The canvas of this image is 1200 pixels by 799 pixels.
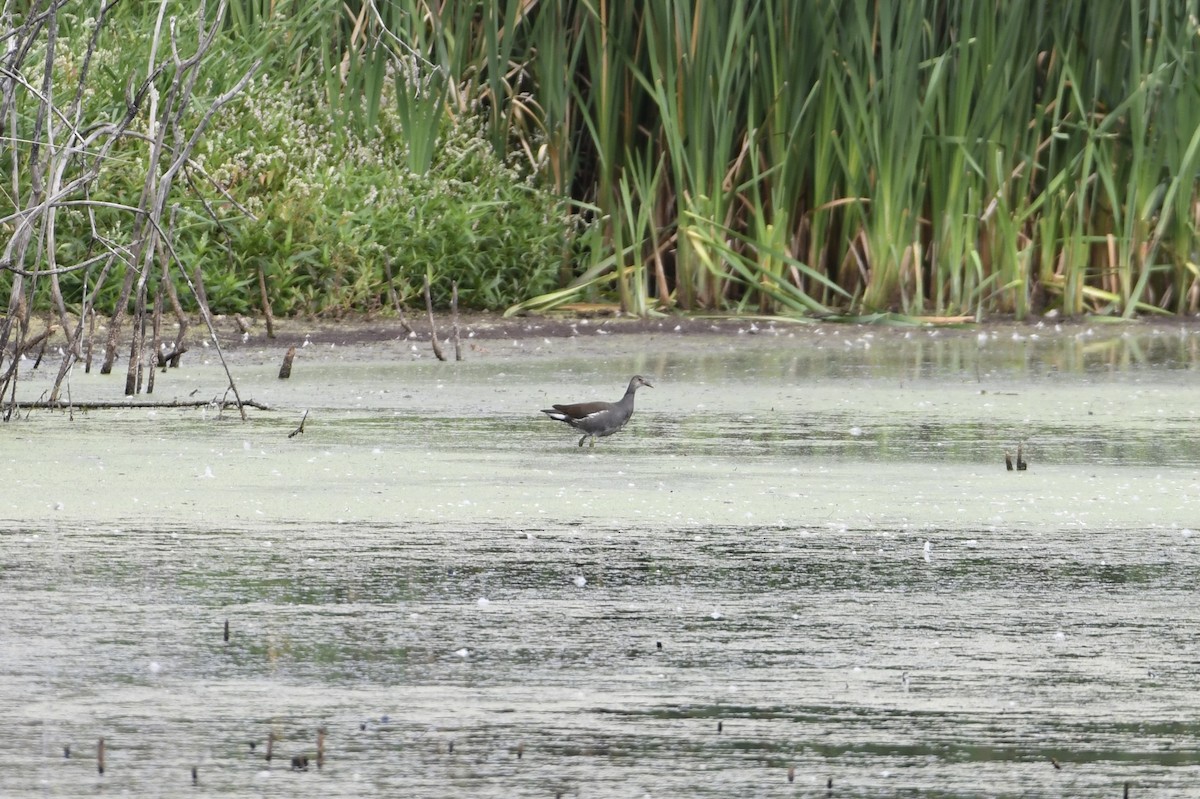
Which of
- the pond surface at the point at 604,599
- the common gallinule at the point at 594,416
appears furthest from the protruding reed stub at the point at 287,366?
the common gallinule at the point at 594,416

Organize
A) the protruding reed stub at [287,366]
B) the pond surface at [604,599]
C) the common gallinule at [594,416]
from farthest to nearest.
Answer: the protruding reed stub at [287,366] → the common gallinule at [594,416] → the pond surface at [604,599]

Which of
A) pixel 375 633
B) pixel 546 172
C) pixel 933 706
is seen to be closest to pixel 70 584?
pixel 375 633

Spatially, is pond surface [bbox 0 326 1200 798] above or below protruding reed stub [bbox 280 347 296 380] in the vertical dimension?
above

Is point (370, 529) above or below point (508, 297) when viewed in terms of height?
above

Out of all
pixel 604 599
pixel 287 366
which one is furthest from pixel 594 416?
pixel 604 599

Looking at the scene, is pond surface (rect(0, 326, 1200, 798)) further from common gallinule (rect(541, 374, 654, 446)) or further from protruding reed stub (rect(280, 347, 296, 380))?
protruding reed stub (rect(280, 347, 296, 380))

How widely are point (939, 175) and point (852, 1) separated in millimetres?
998

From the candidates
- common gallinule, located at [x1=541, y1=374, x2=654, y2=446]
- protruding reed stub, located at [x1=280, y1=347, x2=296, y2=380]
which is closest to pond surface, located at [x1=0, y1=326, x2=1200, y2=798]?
common gallinule, located at [x1=541, y1=374, x2=654, y2=446]

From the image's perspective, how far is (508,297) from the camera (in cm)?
1277

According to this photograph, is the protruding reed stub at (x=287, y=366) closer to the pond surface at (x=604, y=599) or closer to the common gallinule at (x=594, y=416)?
the pond surface at (x=604, y=599)

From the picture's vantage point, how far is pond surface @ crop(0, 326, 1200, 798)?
3.51 metres

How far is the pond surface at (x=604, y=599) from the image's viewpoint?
3.51 metres

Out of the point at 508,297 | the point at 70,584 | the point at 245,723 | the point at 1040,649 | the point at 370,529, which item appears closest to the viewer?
the point at 245,723

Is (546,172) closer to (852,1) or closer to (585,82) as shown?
(585,82)
